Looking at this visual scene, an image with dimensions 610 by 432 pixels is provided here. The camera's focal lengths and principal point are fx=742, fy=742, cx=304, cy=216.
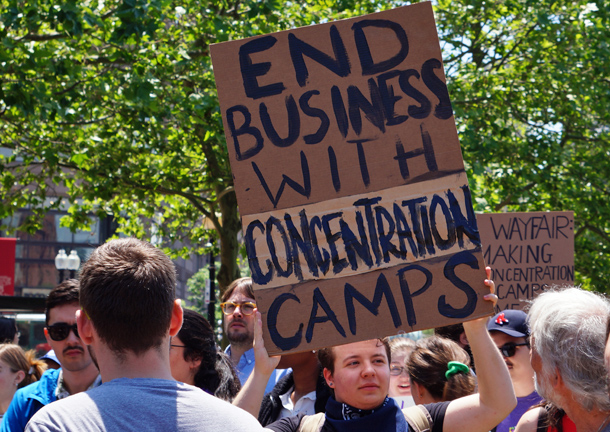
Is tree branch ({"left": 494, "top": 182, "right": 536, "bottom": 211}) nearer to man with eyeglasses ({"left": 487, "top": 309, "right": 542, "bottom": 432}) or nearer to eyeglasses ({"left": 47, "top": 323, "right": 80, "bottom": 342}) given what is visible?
man with eyeglasses ({"left": 487, "top": 309, "right": 542, "bottom": 432})

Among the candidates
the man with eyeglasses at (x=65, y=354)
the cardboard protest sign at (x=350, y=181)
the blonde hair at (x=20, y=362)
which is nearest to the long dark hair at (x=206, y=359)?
the man with eyeglasses at (x=65, y=354)

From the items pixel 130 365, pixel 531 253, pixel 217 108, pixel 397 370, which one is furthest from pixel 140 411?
pixel 217 108

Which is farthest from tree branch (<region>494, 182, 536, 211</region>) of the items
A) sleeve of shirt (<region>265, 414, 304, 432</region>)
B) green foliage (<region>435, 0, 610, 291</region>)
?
sleeve of shirt (<region>265, 414, 304, 432</region>)

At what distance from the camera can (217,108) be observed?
9953 mm

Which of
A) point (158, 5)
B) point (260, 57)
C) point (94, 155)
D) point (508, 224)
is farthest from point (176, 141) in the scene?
point (260, 57)

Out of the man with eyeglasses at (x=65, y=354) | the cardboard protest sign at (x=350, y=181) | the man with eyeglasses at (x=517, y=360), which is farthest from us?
the man with eyeglasses at (x=517, y=360)

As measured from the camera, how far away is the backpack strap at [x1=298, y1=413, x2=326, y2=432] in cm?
276

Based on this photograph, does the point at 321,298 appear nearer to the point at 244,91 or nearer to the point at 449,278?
the point at 449,278

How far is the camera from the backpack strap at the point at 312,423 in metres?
2.76

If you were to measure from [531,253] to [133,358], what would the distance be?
488 cm

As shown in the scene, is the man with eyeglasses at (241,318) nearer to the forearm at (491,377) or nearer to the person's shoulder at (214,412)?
the forearm at (491,377)

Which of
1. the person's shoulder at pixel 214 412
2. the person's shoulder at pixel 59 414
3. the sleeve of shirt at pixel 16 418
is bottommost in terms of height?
the sleeve of shirt at pixel 16 418

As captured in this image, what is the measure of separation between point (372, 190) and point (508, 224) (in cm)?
379

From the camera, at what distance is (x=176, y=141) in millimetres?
11453
